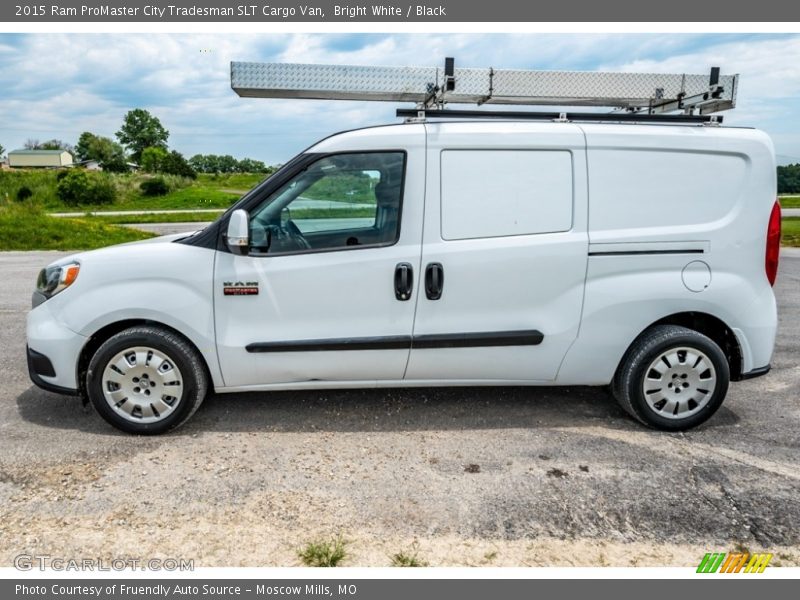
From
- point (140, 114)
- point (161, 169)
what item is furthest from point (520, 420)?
point (140, 114)

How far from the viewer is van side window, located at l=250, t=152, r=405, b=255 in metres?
3.66

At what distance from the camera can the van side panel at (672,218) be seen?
3713 mm

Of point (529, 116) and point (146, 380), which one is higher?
point (529, 116)

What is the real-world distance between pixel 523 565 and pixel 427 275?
177 centimetres

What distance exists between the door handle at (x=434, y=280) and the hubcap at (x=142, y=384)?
171 cm

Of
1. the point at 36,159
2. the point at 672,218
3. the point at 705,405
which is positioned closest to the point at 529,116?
the point at 672,218

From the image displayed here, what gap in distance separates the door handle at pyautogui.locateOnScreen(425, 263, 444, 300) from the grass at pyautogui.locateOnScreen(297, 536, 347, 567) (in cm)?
161

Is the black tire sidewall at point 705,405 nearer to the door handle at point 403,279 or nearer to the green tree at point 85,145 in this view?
the door handle at point 403,279

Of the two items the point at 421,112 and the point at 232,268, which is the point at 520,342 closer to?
the point at 421,112

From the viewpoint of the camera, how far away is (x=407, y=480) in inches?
127

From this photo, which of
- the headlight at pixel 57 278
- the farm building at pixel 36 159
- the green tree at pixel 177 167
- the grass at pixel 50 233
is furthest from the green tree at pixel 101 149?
the headlight at pixel 57 278

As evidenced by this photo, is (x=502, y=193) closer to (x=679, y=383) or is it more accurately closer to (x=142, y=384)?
(x=679, y=383)

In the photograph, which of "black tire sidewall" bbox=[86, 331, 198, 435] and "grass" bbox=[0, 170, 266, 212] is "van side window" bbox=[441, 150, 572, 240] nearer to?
"black tire sidewall" bbox=[86, 331, 198, 435]

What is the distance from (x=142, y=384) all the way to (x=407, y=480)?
1.84 m
